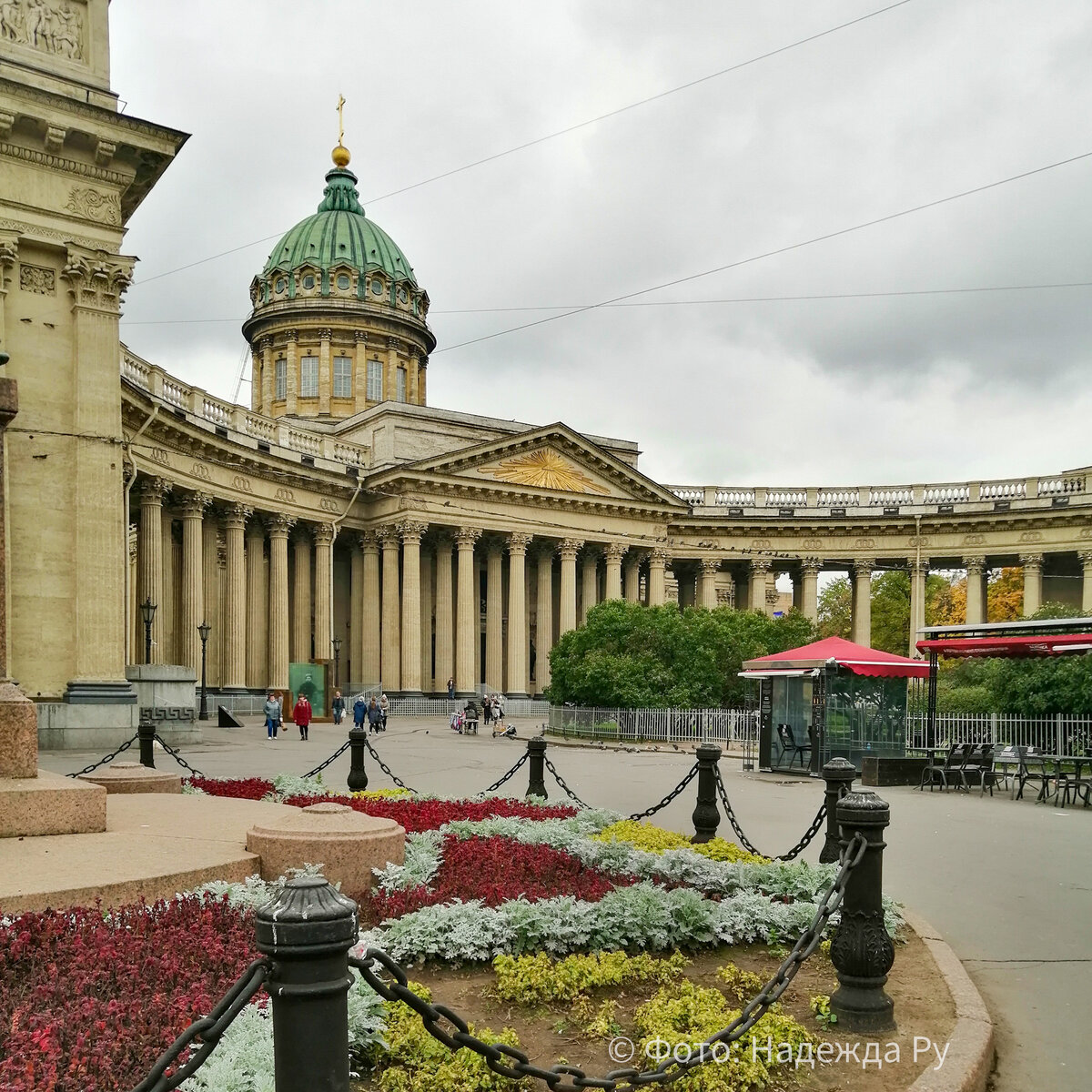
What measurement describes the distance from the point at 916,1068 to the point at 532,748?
10013mm

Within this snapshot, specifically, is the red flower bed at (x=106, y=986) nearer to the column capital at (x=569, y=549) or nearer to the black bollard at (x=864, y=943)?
the black bollard at (x=864, y=943)

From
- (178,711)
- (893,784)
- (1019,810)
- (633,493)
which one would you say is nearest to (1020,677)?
(893,784)

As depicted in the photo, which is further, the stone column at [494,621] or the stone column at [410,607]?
the stone column at [494,621]

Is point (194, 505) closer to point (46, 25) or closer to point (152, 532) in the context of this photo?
point (152, 532)

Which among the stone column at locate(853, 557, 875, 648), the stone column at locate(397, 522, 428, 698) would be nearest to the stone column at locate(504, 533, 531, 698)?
the stone column at locate(397, 522, 428, 698)

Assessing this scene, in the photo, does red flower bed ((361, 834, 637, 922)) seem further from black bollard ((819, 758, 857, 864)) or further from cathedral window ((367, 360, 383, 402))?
cathedral window ((367, 360, 383, 402))

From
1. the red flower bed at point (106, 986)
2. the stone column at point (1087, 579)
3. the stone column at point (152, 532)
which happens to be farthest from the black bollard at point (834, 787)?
the stone column at point (1087, 579)

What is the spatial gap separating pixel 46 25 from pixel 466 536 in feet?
113

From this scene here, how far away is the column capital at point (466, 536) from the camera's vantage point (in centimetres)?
5553

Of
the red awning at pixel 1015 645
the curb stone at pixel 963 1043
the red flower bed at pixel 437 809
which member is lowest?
the red flower bed at pixel 437 809

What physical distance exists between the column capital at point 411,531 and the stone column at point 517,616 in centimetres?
585

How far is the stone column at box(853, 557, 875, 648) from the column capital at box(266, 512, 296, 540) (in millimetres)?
31781

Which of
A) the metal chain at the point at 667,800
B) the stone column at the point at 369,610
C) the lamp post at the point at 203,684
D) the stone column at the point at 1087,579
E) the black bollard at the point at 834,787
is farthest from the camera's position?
the stone column at the point at 1087,579

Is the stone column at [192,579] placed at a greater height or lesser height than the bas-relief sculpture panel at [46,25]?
lesser
